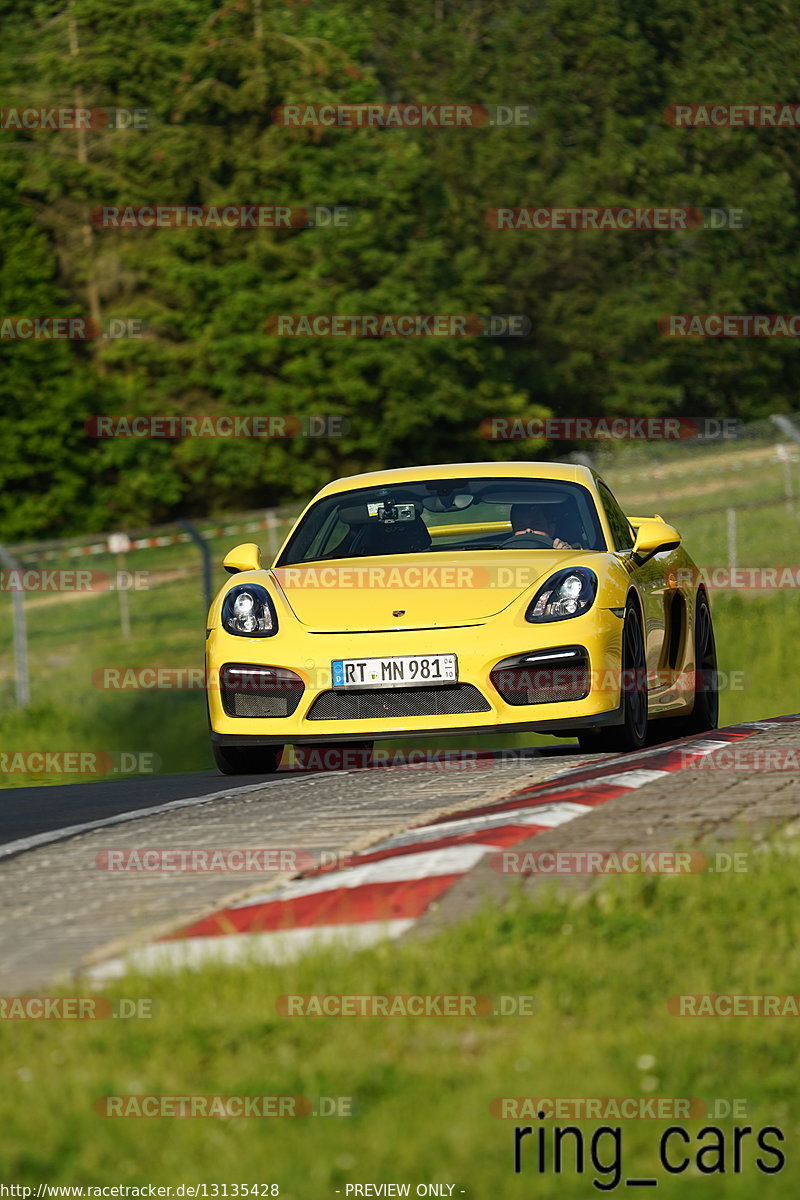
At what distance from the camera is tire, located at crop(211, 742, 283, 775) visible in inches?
415

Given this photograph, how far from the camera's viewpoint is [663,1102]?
3.74 m

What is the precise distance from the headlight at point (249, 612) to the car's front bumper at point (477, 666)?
0.21 metres

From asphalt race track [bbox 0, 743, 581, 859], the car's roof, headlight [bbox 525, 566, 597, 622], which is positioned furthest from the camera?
the car's roof

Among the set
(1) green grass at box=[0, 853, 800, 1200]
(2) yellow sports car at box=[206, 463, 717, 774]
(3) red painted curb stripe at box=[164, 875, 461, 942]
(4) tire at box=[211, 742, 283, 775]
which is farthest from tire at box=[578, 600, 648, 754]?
(1) green grass at box=[0, 853, 800, 1200]

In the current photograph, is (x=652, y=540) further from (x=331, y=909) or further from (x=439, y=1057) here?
(x=439, y=1057)

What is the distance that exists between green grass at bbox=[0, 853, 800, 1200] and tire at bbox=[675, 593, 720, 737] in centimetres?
646

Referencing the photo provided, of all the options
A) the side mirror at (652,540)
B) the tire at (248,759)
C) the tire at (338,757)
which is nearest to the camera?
the side mirror at (652,540)

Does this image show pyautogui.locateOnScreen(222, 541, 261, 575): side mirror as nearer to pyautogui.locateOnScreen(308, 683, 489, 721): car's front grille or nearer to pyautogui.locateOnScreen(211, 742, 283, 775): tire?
pyautogui.locateOnScreen(211, 742, 283, 775): tire

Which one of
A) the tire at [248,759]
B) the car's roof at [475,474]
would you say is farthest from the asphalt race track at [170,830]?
the car's roof at [475,474]

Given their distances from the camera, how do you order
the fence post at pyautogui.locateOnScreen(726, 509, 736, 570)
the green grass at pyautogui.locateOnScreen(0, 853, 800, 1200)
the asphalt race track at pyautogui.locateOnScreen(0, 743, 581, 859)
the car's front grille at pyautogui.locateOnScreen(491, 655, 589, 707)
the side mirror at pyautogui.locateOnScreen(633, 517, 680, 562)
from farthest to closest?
1. the fence post at pyautogui.locateOnScreen(726, 509, 736, 570)
2. the side mirror at pyautogui.locateOnScreen(633, 517, 680, 562)
3. the car's front grille at pyautogui.locateOnScreen(491, 655, 589, 707)
4. the asphalt race track at pyautogui.locateOnScreen(0, 743, 581, 859)
5. the green grass at pyautogui.locateOnScreen(0, 853, 800, 1200)

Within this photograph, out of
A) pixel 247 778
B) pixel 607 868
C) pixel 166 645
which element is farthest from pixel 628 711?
pixel 166 645

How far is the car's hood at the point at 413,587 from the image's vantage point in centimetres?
963

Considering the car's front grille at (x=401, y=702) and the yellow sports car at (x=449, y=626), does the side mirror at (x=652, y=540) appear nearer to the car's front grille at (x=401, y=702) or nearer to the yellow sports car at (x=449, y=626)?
the yellow sports car at (x=449, y=626)

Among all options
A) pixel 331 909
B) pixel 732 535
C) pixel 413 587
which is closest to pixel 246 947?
pixel 331 909
